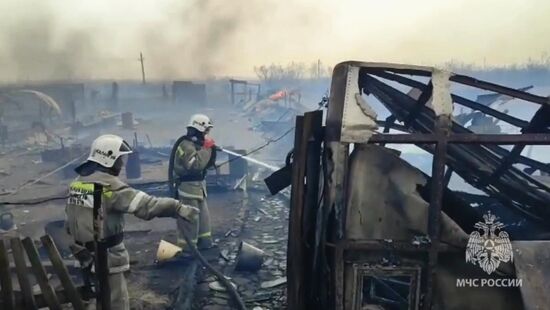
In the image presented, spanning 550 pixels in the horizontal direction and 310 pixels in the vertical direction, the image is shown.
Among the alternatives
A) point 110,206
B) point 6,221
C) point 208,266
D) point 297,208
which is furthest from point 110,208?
point 6,221

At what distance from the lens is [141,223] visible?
8.36 metres

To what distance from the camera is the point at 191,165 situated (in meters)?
6.23

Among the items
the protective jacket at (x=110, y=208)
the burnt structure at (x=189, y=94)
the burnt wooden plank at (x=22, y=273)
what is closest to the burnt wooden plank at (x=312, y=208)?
the protective jacket at (x=110, y=208)

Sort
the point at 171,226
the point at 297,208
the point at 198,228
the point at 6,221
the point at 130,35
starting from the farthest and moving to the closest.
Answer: the point at 130,35
the point at 171,226
the point at 6,221
the point at 198,228
the point at 297,208

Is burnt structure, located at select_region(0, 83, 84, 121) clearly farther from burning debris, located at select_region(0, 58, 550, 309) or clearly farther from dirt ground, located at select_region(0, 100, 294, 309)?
burning debris, located at select_region(0, 58, 550, 309)

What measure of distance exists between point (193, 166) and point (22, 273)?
9.97 feet

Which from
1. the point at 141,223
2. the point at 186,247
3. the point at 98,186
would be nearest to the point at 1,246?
the point at 98,186

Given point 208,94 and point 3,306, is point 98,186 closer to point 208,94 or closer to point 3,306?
point 3,306

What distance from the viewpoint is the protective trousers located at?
625 centimetres

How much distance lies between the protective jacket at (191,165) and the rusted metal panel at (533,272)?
4503 millimetres

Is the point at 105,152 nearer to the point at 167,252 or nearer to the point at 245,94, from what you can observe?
the point at 167,252

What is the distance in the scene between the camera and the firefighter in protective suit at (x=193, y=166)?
245 inches

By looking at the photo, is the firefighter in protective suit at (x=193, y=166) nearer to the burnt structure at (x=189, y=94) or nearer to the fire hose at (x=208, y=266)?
the fire hose at (x=208, y=266)

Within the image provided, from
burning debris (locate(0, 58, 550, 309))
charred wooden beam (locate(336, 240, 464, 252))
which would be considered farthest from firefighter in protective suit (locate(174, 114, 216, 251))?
charred wooden beam (locate(336, 240, 464, 252))
